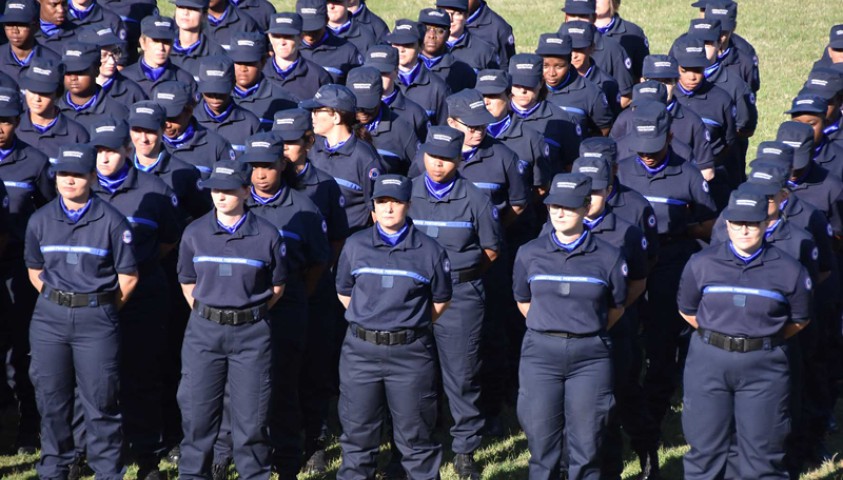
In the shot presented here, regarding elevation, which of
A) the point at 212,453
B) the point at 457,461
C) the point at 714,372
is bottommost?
the point at 457,461

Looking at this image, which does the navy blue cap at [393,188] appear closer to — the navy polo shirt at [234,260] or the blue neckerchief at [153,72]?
the navy polo shirt at [234,260]

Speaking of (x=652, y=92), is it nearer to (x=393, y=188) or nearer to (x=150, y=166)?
(x=393, y=188)

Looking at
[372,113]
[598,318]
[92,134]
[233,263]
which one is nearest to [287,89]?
[372,113]

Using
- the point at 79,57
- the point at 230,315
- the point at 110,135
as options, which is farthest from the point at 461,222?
the point at 79,57

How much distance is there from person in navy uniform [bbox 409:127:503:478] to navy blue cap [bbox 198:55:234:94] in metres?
2.06

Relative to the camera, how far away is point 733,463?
1023 cm

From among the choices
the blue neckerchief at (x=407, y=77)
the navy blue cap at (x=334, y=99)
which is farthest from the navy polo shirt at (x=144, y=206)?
the blue neckerchief at (x=407, y=77)

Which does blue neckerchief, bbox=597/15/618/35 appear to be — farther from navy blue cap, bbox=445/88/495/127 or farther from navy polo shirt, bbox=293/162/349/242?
navy polo shirt, bbox=293/162/349/242

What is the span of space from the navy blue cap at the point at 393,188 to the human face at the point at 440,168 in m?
0.98

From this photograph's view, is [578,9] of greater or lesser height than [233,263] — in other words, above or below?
below

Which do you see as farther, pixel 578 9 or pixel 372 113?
pixel 578 9

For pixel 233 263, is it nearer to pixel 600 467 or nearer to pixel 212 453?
pixel 212 453

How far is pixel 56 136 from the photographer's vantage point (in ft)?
39.6

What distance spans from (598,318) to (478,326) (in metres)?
1.58
